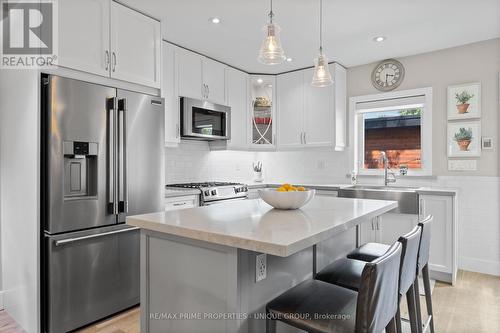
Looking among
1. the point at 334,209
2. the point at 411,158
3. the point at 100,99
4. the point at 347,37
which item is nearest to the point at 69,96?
the point at 100,99

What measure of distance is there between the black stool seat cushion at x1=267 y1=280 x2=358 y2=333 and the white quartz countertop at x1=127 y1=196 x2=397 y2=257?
0.28m

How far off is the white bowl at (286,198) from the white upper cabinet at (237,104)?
92.4 inches

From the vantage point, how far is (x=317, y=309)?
122cm

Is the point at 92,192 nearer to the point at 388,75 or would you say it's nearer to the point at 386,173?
the point at 386,173

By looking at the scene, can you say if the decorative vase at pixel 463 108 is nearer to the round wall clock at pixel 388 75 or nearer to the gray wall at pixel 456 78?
the gray wall at pixel 456 78

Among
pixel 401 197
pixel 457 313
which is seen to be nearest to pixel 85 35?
pixel 401 197

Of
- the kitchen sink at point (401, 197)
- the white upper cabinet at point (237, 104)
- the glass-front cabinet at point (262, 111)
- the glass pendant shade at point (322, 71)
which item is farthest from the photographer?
the glass-front cabinet at point (262, 111)

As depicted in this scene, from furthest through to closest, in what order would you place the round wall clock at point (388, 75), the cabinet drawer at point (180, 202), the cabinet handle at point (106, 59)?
the round wall clock at point (388, 75) < the cabinet drawer at point (180, 202) < the cabinet handle at point (106, 59)

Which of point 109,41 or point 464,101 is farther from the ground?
point 109,41

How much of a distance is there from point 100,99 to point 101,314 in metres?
1.58

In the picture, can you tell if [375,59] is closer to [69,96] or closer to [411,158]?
[411,158]

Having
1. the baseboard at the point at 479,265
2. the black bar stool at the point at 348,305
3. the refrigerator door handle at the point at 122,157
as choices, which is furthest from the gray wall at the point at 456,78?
the refrigerator door handle at the point at 122,157

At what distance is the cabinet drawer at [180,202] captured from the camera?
9.59 ft

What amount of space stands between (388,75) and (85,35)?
337 cm
